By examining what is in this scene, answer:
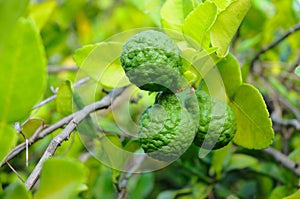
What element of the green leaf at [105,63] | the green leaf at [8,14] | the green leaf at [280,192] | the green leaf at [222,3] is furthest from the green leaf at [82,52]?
the green leaf at [280,192]

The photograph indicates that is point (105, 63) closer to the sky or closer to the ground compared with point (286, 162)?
closer to the sky

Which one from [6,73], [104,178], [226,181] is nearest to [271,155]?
[226,181]

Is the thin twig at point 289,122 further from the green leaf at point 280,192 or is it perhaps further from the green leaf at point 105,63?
the green leaf at point 105,63

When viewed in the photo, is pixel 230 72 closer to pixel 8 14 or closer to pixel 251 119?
pixel 251 119

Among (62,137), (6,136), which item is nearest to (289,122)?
(62,137)

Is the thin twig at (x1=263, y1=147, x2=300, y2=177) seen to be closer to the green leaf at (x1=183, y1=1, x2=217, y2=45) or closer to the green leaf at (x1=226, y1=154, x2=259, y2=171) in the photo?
the green leaf at (x1=226, y1=154, x2=259, y2=171)

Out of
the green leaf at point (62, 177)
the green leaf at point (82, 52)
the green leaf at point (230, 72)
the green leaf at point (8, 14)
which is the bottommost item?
the green leaf at point (230, 72)
